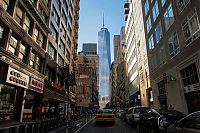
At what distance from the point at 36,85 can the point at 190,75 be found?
52.4ft

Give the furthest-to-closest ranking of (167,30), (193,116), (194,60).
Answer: (167,30) → (194,60) → (193,116)

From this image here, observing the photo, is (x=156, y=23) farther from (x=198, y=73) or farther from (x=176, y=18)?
(x=198, y=73)

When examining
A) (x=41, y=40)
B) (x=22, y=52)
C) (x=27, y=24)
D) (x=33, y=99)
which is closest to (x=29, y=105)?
(x=33, y=99)

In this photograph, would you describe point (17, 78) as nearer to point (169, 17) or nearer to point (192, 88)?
point (192, 88)

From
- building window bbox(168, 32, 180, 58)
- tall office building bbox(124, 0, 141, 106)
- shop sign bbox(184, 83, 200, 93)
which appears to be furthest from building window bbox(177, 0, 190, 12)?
tall office building bbox(124, 0, 141, 106)

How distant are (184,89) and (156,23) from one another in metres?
13.2

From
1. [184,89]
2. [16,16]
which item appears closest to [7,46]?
[16,16]

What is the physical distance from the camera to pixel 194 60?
56.6ft

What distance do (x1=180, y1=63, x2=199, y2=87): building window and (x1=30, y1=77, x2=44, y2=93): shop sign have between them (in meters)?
15.9

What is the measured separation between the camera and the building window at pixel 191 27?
54.8 feet

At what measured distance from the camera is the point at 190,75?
18.8m

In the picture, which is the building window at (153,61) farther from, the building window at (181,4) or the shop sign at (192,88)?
the building window at (181,4)

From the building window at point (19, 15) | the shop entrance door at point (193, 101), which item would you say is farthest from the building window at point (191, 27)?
the building window at point (19, 15)

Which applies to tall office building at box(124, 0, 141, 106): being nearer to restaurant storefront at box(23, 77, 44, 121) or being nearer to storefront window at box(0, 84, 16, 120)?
restaurant storefront at box(23, 77, 44, 121)
